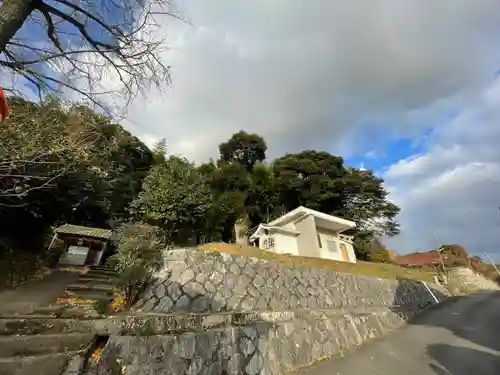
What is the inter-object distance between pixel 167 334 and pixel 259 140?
95.7 feet

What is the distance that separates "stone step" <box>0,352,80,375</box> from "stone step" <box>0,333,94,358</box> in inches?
8.6

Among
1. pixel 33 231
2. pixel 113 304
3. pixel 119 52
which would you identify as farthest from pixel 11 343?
pixel 33 231

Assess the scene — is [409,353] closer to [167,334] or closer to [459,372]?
[459,372]

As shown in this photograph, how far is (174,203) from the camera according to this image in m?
11.2

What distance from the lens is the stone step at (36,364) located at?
346 centimetres

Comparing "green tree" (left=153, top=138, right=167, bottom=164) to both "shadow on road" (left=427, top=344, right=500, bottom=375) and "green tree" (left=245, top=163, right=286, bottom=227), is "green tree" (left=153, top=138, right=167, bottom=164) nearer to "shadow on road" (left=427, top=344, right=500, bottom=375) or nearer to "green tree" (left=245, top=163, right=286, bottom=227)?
"green tree" (left=245, top=163, right=286, bottom=227)

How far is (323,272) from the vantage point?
40.3 feet

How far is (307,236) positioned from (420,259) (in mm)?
23885

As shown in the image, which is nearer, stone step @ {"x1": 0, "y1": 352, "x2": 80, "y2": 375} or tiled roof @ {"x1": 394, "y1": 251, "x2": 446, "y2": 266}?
stone step @ {"x1": 0, "y1": 352, "x2": 80, "y2": 375}

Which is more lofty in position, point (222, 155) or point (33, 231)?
point (222, 155)

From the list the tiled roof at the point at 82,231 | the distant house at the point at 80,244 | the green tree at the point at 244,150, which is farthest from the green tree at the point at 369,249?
the distant house at the point at 80,244

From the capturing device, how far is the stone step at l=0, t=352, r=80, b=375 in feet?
11.4

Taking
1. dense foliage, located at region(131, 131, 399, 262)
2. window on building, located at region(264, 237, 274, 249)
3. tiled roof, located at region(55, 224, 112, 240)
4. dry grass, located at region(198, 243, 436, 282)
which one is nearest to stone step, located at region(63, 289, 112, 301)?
dry grass, located at region(198, 243, 436, 282)

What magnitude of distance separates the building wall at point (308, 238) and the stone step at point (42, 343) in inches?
718
